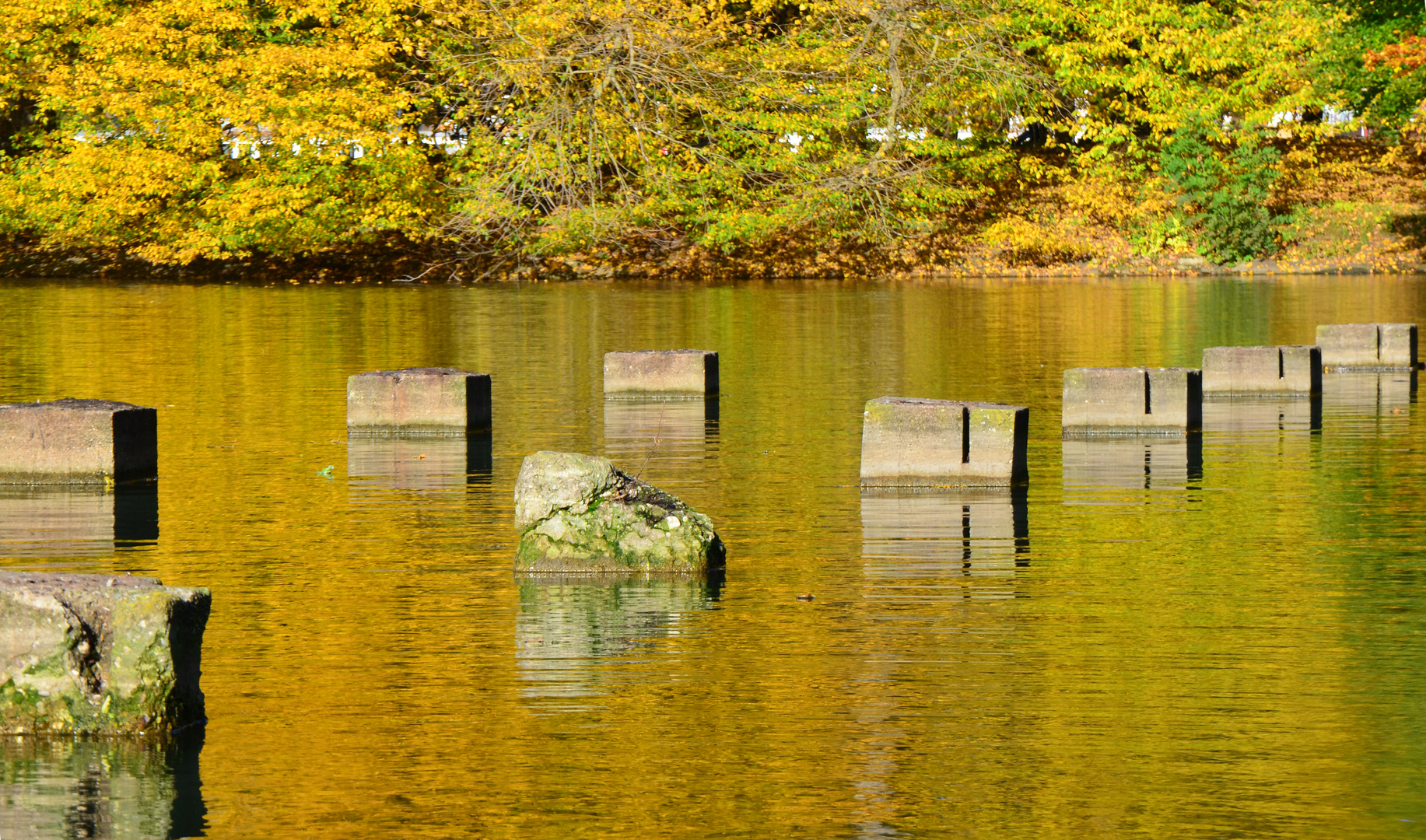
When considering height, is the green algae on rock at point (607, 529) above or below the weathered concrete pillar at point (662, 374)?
below

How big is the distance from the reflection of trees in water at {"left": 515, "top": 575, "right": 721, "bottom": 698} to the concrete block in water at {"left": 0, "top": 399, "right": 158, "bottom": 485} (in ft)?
16.4

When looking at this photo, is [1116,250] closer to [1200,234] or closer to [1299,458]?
[1200,234]

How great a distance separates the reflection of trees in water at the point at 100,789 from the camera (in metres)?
6.74

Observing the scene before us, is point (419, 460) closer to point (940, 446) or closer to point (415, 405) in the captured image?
point (415, 405)

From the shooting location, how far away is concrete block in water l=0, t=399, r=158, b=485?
14.9m

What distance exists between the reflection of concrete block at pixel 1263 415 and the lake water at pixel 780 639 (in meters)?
0.10

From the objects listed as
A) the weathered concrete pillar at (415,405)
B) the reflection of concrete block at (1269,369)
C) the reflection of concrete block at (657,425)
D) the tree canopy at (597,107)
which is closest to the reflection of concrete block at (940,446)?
the reflection of concrete block at (657,425)

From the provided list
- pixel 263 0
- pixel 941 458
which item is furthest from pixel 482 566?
pixel 263 0

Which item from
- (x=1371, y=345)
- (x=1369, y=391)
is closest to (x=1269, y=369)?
(x=1369, y=391)

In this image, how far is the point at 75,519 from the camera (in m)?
13.4

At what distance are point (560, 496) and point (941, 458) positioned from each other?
393 cm

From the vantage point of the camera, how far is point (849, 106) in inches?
2051

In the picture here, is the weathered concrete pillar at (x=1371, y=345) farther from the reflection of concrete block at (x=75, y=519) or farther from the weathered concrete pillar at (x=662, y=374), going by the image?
the reflection of concrete block at (x=75, y=519)

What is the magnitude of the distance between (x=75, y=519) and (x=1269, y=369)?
39.6 feet
